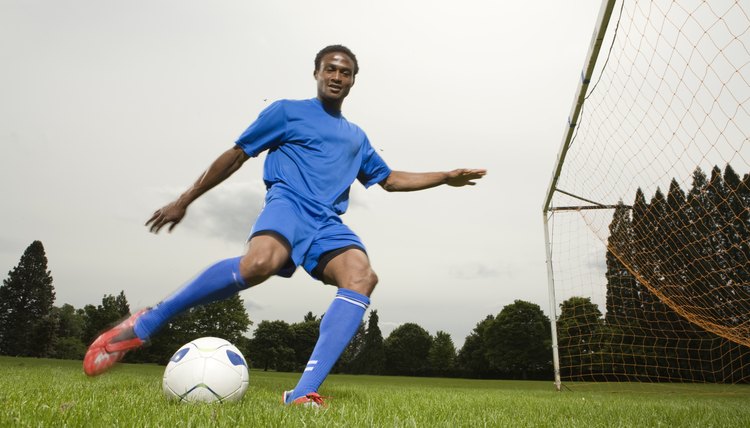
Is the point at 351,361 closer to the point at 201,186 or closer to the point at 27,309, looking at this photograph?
the point at 27,309

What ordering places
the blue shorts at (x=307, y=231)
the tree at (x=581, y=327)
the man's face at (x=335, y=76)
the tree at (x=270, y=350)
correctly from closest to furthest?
the blue shorts at (x=307, y=231) < the man's face at (x=335, y=76) < the tree at (x=581, y=327) < the tree at (x=270, y=350)

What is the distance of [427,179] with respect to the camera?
4.27m

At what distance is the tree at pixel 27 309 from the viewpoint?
57375 mm

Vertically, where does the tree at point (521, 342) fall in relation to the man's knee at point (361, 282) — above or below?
above

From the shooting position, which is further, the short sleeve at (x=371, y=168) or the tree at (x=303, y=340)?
the tree at (x=303, y=340)

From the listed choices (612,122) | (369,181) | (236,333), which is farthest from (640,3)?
(236,333)

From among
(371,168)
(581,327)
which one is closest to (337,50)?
(371,168)

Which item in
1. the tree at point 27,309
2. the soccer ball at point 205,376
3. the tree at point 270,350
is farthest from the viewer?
the tree at point 270,350

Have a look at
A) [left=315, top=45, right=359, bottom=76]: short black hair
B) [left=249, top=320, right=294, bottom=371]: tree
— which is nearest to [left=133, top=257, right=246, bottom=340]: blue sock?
[left=315, top=45, right=359, bottom=76]: short black hair

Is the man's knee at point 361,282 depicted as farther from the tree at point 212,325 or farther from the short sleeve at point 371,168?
the tree at point 212,325

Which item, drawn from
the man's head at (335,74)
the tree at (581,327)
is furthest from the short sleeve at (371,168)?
the tree at (581,327)

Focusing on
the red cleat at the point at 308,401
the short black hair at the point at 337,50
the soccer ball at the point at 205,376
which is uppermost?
the short black hair at the point at 337,50

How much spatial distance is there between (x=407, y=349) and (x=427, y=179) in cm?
7927

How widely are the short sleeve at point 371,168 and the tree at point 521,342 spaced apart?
5496 centimetres
